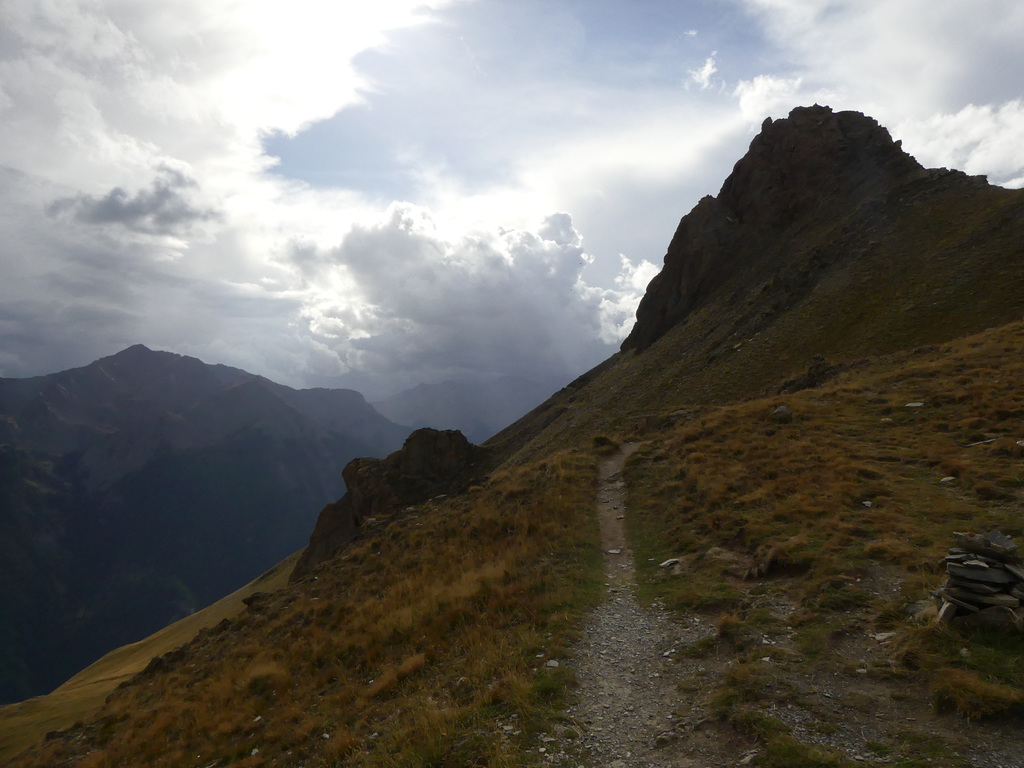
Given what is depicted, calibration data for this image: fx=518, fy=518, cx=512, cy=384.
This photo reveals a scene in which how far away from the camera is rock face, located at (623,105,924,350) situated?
63.3 meters

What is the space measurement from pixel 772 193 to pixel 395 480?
61.4 m

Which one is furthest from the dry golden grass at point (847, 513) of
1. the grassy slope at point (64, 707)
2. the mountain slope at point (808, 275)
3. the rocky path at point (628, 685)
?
the grassy slope at point (64, 707)

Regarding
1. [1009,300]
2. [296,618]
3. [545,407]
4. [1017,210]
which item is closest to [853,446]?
[296,618]

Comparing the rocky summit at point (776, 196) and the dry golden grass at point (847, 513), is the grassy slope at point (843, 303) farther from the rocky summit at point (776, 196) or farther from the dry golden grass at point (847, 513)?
the dry golden grass at point (847, 513)

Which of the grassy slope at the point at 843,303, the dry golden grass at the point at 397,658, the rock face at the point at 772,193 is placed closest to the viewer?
the dry golden grass at the point at 397,658

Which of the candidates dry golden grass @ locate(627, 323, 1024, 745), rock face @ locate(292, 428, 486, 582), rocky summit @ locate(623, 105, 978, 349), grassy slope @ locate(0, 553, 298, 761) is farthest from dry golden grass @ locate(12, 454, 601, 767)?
rocky summit @ locate(623, 105, 978, 349)

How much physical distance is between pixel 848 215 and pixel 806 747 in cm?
6681

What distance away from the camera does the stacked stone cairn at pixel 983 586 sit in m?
8.07

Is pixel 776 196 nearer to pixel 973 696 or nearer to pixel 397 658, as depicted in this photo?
pixel 973 696

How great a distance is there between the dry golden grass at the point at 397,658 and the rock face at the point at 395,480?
796 inches

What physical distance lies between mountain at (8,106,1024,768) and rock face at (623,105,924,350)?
26.9 metres

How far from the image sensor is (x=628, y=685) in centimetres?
887

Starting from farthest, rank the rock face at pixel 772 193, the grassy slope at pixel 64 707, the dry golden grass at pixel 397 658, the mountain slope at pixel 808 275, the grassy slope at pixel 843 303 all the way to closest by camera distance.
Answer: the rock face at pixel 772 193, the mountain slope at pixel 808 275, the grassy slope at pixel 843 303, the grassy slope at pixel 64 707, the dry golden grass at pixel 397 658

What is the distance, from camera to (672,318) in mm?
74812
